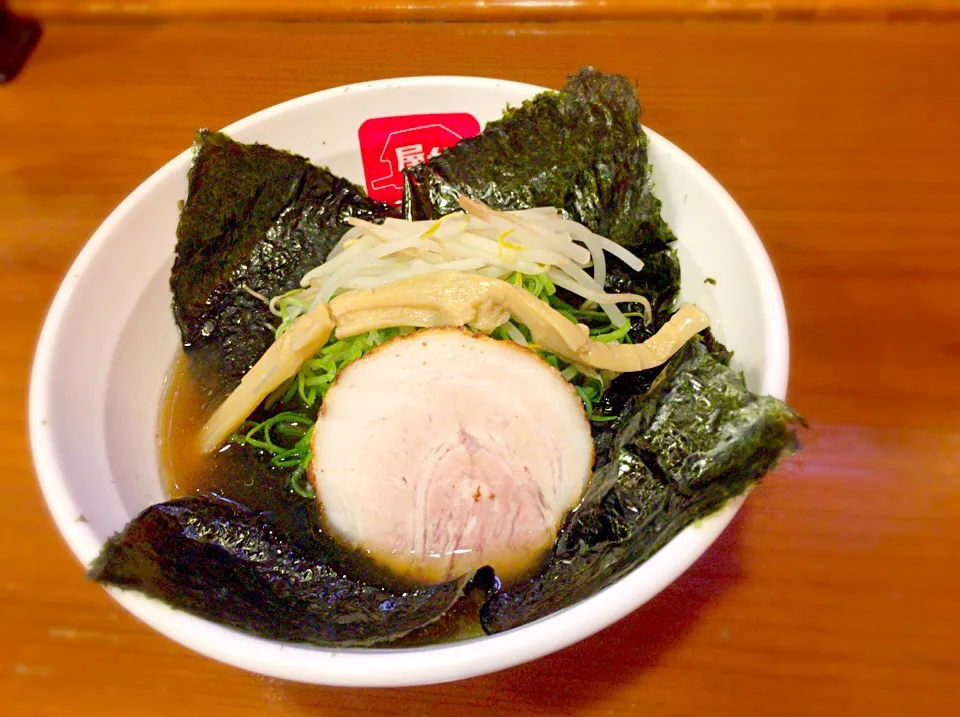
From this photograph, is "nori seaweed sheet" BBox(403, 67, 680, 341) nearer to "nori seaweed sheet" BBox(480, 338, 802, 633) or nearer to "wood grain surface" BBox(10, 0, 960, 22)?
"nori seaweed sheet" BBox(480, 338, 802, 633)

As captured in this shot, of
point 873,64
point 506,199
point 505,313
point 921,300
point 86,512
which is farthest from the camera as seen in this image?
point 873,64

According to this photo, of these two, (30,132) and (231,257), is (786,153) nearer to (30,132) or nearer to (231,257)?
(231,257)

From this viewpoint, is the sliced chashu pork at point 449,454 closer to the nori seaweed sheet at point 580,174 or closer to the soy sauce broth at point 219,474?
the soy sauce broth at point 219,474

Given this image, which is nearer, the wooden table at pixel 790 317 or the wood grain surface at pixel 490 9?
the wooden table at pixel 790 317

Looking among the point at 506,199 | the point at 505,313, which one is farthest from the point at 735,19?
the point at 505,313

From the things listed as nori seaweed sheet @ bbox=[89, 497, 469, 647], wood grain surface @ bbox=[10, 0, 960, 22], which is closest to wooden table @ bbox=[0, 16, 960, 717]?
wood grain surface @ bbox=[10, 0, 960, 22]

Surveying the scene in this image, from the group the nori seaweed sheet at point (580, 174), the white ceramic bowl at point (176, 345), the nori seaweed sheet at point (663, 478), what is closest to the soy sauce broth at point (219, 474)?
the white ceramic bowl at point (176, 345)
